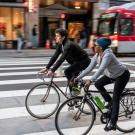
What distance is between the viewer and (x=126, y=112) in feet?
21.6

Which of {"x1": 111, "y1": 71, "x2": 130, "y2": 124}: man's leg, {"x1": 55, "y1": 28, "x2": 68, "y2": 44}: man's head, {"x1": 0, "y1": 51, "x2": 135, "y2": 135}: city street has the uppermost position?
{"x1": 55, "y1": 28, "x2": 68, "y2": 44}: man's head

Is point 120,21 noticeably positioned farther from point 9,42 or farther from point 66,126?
point 66,126

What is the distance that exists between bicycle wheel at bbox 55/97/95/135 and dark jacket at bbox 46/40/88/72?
Result: 1.16 m

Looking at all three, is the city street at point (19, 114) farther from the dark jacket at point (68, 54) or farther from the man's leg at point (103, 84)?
the dark jacket at point (68, 54)

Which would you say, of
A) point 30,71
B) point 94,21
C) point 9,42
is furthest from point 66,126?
point 94,21

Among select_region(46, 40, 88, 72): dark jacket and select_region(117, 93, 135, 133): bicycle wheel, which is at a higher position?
select_region(46, 40, 88, 72): dark jacket

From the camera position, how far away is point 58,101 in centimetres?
760

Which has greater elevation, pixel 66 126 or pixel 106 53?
pixel 106 53

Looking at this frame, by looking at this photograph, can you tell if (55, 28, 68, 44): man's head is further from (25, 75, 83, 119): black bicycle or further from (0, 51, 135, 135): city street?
(0, 51, 135, 135): city street

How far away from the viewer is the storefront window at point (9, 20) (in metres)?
26.2

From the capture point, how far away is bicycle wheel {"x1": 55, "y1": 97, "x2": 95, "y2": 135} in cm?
598

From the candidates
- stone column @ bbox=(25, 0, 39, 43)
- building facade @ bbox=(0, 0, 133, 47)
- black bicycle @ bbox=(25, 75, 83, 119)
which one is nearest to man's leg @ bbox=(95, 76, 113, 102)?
black bicycle @ bbox=(25, 75, 83, 119)

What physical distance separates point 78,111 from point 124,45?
1599 cm

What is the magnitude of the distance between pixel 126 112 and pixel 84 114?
0.97m
